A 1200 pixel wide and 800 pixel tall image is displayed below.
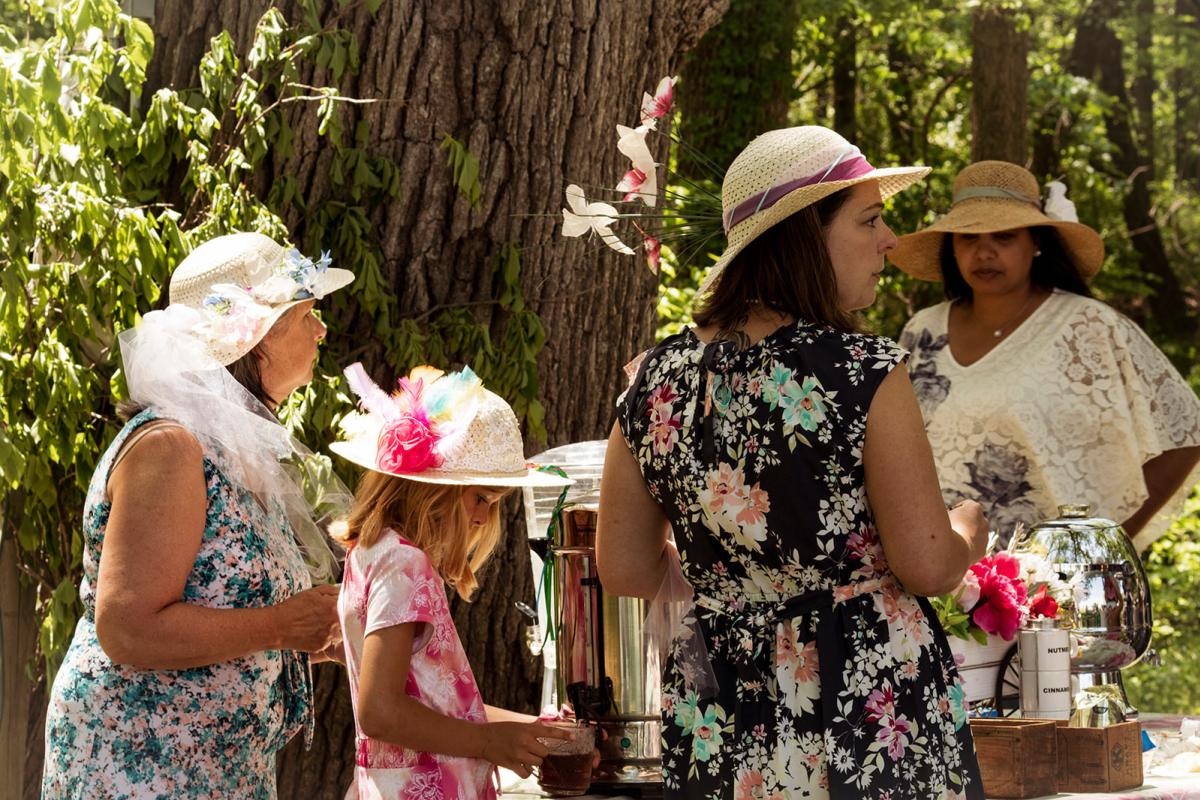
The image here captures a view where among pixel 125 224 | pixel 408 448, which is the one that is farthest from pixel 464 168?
pixel 408 448

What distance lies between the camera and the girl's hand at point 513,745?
2041mm

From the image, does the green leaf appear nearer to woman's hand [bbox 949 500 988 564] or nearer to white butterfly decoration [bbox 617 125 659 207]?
white butterfly decoration [bbox 617 125 659 207]

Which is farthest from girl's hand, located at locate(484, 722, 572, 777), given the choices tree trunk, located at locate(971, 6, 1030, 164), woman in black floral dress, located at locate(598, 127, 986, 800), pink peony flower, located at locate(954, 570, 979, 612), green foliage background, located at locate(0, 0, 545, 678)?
tree trunk, located at locate(971, 6, 1030, 164)

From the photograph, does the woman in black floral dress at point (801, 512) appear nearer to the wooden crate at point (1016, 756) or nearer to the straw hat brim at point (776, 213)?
the straw hat brim at point (776, 213)

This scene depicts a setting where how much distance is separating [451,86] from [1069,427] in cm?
164

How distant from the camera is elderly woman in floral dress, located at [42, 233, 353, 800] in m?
2.04

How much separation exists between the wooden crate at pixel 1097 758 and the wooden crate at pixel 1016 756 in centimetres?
Answer: 3

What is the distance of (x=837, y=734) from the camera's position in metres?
1.82

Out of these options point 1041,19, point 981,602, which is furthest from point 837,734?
point 1041,19

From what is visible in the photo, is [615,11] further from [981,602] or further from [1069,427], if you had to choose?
[981,602]

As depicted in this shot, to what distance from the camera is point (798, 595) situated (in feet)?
6.21

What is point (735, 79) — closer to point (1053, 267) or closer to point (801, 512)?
point (1053, 267)

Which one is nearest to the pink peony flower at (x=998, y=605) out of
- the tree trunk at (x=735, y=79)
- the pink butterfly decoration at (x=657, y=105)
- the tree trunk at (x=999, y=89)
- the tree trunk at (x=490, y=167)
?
the pink butterfly decoration at (x=657, y=105)

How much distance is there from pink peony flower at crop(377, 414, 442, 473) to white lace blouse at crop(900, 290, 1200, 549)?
68.9 inches
